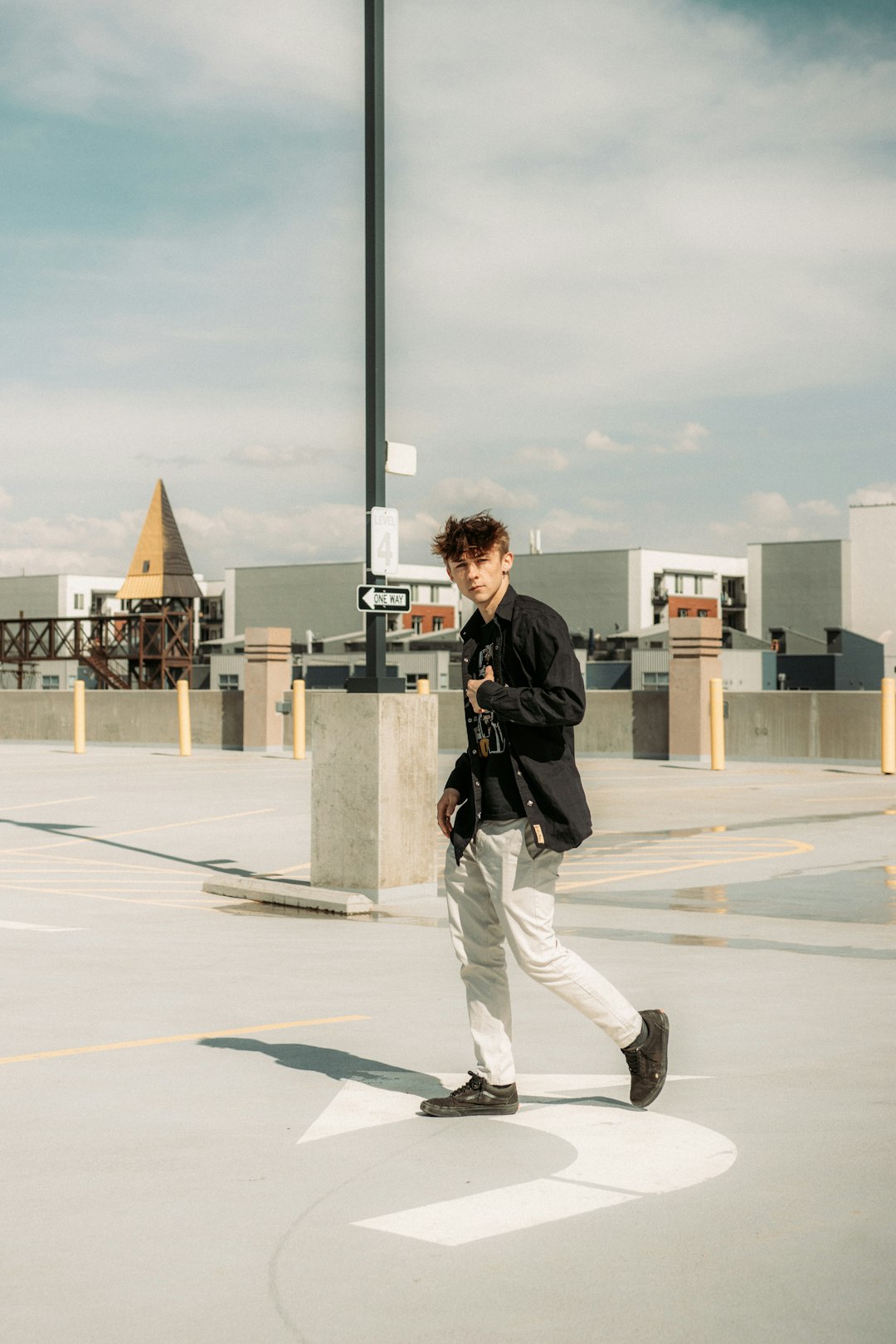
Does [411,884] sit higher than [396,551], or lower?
lower

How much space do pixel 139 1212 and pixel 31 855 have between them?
31.8 feet

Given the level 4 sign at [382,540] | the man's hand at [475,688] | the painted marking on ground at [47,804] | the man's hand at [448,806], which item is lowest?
the painted marking on ground at [47,804]

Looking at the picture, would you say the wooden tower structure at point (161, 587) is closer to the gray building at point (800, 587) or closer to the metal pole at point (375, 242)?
the gray building at point (800, 587)

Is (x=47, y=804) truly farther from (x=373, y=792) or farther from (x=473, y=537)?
(x=473, y=537)

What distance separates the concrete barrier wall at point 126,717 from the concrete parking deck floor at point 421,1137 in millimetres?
20107

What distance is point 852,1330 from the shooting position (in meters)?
3.28

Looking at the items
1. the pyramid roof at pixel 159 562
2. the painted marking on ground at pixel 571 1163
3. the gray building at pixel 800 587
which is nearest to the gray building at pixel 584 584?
the gray building at pixel 800 587

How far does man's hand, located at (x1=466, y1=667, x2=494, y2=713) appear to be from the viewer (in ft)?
16.2

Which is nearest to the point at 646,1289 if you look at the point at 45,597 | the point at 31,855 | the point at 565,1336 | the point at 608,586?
the point at 565,1336

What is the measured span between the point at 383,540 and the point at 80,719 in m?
21.2

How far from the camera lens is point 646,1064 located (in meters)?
4.97

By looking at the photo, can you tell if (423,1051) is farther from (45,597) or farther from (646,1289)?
(45,597)

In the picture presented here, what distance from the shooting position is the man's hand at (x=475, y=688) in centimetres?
495

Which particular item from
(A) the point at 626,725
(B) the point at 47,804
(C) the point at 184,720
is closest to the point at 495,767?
(B) the point at 47,804
